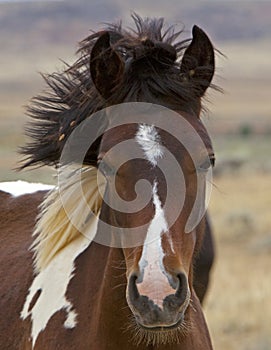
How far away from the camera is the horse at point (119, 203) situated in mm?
3041

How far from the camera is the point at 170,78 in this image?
3.33m

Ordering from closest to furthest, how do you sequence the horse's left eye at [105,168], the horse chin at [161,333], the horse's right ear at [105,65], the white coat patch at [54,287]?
the horse chin at [161,333] < the horse's left eye at [105,168] < the horse's right ear at [105,65] < the white coat patch at [54,287]

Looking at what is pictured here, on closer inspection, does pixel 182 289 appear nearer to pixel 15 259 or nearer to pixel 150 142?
pixel 150 142

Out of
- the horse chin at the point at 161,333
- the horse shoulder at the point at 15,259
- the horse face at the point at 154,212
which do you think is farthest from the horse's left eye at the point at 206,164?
the horse shoulder at the point at 15,259

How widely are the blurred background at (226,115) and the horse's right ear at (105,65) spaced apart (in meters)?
0.48

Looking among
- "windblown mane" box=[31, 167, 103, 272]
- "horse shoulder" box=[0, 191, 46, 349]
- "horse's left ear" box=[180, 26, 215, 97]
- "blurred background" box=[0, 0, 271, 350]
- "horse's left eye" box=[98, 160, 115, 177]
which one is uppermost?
"horse's left ear" box=[180, 26, 215, 97]

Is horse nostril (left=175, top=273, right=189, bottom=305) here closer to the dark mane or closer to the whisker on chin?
the whisker on chin

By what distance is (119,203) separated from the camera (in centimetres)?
323

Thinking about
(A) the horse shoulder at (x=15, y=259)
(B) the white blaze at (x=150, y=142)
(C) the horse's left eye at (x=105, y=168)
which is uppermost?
(B) the white blaze at (x=150, y=142)

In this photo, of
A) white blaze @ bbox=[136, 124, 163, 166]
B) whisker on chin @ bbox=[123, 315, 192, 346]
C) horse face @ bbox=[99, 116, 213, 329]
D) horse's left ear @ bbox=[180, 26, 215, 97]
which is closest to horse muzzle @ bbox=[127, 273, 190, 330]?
horse face @ bbox=[99, 116, 213, 329]

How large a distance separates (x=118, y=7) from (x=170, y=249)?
451ft

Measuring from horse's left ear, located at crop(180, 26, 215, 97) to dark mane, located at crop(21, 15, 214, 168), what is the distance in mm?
28

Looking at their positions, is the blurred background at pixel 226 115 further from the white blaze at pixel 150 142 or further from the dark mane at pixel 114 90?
the white blaze at pixel 150 142

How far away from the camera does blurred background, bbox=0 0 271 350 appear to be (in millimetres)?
8930
